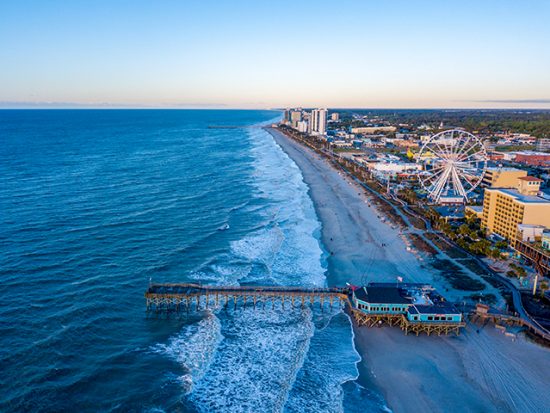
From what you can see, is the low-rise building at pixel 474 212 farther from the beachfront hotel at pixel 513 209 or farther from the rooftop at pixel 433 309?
the rooftop at pixel 433 309

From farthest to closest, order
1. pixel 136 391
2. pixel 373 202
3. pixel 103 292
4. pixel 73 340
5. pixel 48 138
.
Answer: pixel 48 138 → pixel 373 202 → pixel 103 292 → pixel 73 340 → pixel 136 391

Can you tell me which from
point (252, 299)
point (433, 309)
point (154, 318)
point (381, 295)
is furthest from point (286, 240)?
point (433, 309)

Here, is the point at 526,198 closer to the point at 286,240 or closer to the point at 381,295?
the point at 381,295

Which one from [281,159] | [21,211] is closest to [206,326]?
[21,211]

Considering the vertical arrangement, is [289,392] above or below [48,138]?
below

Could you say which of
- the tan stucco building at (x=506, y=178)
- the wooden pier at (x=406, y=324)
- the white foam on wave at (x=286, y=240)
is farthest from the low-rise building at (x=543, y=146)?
the wooden pier at (x=406, y=324)

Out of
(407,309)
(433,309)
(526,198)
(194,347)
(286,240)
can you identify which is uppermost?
(526,198)

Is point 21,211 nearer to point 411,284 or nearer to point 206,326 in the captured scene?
point 206,326
